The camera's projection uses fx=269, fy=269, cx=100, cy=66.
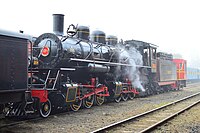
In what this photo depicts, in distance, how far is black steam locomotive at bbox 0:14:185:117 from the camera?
657cm

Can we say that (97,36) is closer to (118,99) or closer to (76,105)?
(118,99)

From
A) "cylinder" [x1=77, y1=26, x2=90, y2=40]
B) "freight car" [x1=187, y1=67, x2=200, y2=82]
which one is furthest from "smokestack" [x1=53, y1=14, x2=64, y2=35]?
"freight car" [x1=187, y1=67, x2=200, y2=82]

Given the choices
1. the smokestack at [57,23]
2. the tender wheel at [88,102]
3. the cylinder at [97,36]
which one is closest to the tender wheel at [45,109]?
the tender wheel at [88,102]

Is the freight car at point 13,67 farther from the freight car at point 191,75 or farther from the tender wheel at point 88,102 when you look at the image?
the freight car at point 191,75

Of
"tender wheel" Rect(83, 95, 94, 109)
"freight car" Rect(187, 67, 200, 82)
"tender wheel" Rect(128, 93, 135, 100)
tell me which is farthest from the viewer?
"freight car" Rect(187, 67, 200, 82)

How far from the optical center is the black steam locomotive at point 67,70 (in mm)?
6566

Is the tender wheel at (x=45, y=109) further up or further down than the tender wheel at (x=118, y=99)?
further up

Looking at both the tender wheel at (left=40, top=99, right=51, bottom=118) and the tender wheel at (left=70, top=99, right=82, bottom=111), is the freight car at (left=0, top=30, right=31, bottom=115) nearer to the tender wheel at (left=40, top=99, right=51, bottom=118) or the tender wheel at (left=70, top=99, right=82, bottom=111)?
the tender wheel at (left=40, top=99, right=51, bottom=118)

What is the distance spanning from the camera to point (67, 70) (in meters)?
10.0

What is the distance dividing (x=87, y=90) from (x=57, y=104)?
197cm

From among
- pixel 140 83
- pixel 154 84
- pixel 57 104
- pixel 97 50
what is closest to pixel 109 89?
pixel 97 50

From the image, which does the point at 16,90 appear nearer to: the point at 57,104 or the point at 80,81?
the point at 57,104

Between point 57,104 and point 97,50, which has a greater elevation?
point 97,50

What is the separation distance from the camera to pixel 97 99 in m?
12.4
